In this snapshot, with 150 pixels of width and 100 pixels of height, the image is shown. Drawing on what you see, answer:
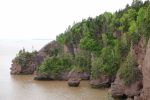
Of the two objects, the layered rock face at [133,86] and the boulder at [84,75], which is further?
the boulder at [84,75]

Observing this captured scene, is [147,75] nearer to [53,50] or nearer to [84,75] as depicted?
[84,75]

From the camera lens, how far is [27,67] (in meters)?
66.6

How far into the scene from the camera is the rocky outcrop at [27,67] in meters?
65.8

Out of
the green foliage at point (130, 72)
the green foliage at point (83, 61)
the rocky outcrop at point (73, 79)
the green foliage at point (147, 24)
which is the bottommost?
the rocky outcrop at point (73, 79)

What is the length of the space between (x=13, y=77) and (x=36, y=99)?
59.3 feet

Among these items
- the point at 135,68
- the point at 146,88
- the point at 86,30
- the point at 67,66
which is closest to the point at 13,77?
the point at 67,66

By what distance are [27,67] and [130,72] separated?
26262 mm

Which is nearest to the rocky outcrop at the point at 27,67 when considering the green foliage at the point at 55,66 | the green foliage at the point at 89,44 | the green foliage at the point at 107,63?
the green foliage at the point at 55,66

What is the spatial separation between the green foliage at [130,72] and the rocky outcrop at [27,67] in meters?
24.4

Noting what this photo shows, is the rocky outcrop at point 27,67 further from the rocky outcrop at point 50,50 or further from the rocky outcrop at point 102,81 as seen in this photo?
the rocky outcrop at point 102,81

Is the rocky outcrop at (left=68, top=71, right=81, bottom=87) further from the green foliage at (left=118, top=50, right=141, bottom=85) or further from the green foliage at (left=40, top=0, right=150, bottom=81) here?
the green foliage at (left=118, top=50, right=141, bottom=85)

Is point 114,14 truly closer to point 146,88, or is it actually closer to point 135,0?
Result: point 135,0

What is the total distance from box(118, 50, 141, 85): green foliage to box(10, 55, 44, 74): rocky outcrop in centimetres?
2445

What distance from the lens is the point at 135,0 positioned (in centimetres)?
5881
